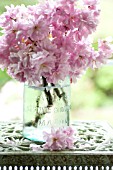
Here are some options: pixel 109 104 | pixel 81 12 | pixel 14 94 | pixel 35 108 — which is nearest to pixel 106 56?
pixel 81 12

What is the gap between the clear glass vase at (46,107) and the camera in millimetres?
1690

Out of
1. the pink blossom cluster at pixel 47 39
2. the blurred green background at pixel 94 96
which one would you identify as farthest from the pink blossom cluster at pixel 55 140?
the blurred green background at pixel 94 96

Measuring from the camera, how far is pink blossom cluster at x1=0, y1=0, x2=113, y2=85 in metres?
1.53

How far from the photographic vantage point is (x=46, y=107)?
5.57 ft

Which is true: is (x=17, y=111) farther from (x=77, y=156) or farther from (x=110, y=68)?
(x=77, y=156)

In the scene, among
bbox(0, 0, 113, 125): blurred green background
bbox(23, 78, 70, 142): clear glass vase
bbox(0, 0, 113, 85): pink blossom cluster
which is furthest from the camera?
bbox(0, 0, 113, 125): blurred green background

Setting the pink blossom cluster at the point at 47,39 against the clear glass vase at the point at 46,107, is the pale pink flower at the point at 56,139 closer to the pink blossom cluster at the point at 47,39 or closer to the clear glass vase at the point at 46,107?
the clear glass vase at the point at 46,107

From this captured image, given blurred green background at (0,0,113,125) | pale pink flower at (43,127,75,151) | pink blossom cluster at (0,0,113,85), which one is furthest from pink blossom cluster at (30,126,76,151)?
blurred green background at (0,0,113,125)

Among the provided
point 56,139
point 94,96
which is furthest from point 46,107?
point 94,96

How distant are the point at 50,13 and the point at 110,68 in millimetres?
1355

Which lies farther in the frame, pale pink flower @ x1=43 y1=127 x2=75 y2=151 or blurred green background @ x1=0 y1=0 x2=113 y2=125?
blurred green background @ x1=0 y1=0 x2=113 y2=125

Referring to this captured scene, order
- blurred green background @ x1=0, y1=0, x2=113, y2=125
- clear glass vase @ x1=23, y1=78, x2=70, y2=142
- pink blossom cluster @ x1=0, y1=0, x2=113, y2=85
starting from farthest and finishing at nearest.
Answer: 1. blurred green background @ x1=0, y1=0, x2=113, y2=125
2. clear glass vase @ x1=23, y1=78, x2=70, y2=142
3. pink blossom cluster @ x1=0, y1=0, x2=113, y2=85

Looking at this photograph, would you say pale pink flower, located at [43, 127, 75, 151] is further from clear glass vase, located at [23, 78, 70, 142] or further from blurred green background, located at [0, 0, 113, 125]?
blurred green background, located at [0, 0, 113, 125]

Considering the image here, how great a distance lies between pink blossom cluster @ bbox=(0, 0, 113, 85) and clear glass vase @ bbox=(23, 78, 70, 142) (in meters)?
0.10
